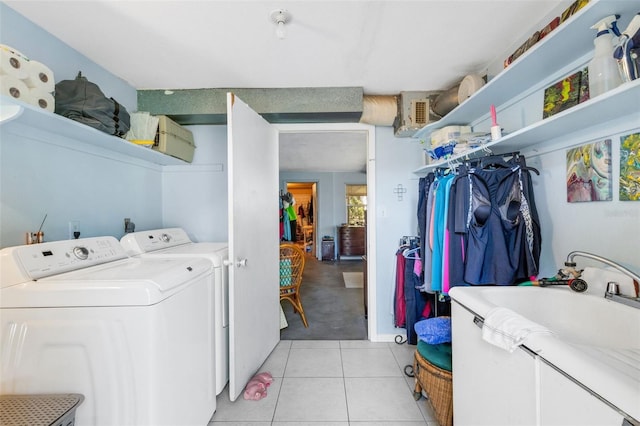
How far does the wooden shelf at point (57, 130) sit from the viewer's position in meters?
1.12

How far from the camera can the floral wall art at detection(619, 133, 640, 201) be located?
101 cm

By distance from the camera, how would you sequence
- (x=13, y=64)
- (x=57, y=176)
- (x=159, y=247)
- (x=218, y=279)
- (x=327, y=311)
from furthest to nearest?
(x=327, y=311) < (x=159, y=247) < (x=218, y=279) < (x=57, y=176) < (x=13, y=64)

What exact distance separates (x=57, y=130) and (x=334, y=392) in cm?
232

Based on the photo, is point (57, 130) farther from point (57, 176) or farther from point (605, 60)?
point (605, 60)

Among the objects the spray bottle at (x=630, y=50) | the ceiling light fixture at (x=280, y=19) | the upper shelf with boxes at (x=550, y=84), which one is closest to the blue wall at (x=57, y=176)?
the ceiling light fixture at (x=280, y=19)

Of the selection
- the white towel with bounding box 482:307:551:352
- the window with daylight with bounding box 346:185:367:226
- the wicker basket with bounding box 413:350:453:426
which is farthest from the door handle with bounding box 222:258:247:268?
the window with daylight with bounding box 346:185:367:226

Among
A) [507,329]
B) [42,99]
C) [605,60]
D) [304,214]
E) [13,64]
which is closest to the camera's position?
[507,329]

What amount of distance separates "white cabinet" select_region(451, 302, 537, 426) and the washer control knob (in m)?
1.86

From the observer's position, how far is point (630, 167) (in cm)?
104

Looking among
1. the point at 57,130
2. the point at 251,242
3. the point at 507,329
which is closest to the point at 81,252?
the point at 57,130

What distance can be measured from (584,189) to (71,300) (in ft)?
7.30

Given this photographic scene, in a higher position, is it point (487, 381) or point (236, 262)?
point (236, 262)

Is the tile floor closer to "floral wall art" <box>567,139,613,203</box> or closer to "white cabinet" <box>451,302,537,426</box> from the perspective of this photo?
"white cabinet" <box>451,302,537,426</box>

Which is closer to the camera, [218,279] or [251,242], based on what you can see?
[218,279]
